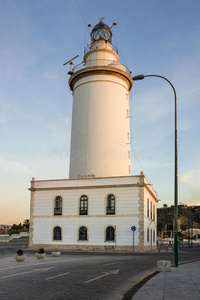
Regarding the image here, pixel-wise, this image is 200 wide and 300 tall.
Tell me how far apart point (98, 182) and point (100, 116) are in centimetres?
895

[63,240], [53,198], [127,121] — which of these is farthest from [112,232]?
[127,121]

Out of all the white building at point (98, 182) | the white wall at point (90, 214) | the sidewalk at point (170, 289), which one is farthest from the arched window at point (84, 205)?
the sidewalk at point (170, 289)

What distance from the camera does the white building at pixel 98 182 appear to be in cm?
3600

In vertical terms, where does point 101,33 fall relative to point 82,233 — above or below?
above

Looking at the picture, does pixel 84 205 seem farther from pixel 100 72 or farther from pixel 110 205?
pixel 100 72

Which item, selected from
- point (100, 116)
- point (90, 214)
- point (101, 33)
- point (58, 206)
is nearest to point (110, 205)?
point (90, 214)

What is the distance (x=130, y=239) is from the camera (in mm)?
35062

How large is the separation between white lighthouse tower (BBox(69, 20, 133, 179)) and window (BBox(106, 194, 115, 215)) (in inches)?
147

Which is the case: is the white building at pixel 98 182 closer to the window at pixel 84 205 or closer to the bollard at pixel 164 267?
the window at pixel 84 205

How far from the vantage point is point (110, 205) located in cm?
3678

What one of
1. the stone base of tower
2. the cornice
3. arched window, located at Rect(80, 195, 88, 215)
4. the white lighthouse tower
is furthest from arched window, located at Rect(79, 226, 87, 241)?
the cornice

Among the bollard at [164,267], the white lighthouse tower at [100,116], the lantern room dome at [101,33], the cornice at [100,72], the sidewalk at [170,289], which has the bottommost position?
the bollard at [164,267]

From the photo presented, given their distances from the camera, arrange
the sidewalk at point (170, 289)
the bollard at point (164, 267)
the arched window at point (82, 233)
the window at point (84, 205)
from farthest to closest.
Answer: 1. the window at point (84, 205)
2. the arched window at point (82, 233)
3. the bollard at point (164, 267)
4. the sidewalk at point (170, 289)

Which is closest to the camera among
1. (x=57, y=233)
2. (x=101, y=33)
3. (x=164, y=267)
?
(x=164, y=267)
